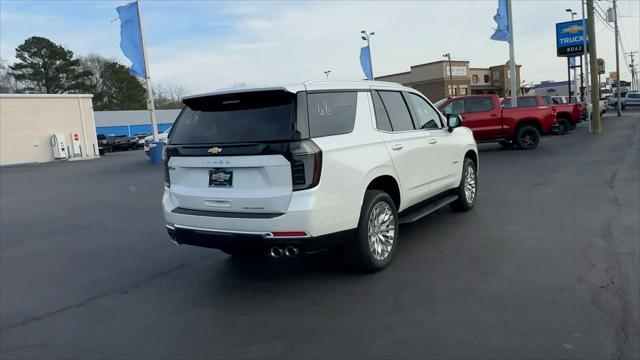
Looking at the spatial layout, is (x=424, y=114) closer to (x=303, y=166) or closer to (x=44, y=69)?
(x=303, y=166)

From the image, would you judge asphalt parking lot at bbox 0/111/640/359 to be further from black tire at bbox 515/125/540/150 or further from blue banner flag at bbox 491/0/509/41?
blue banner flag at bbox 491/0/509/41

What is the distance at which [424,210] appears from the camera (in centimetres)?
600

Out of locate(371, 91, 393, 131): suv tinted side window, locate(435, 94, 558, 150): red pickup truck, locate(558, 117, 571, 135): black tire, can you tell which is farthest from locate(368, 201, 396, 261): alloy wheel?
locate(558, 117, 571, 135): black tire

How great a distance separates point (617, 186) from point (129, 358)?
8.59 meters

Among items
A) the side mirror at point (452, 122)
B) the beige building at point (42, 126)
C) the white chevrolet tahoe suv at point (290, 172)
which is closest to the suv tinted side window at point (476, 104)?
the side mirror at point (452, 122)

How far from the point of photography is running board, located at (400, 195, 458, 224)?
5620 mm

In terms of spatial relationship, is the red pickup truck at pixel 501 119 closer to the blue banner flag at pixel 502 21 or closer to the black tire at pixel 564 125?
the blue banner flag at pixel 502 21

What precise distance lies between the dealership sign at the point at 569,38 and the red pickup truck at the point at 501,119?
835 inches

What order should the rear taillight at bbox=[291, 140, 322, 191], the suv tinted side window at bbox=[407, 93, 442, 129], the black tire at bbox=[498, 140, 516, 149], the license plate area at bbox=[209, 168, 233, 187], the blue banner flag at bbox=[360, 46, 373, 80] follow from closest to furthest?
the rear taillight at bbox=[291, 140, 322, 191], the license plate area at bbox=[209, 168, 233, 187], the suv tinted side window at bbox=[407, 93, 442, 129], the black tire at bbox=[498, 140, 516, 149], the blue banner flag at bbox=[360, 46, 373, 80]

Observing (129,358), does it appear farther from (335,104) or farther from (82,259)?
(82,259)

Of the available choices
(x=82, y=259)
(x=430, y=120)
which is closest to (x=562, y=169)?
(x=430, y=120)

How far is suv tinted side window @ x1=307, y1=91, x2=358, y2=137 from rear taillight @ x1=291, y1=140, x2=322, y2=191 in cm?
20

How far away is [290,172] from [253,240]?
66cm

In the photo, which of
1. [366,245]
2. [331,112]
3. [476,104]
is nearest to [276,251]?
[366,245]
